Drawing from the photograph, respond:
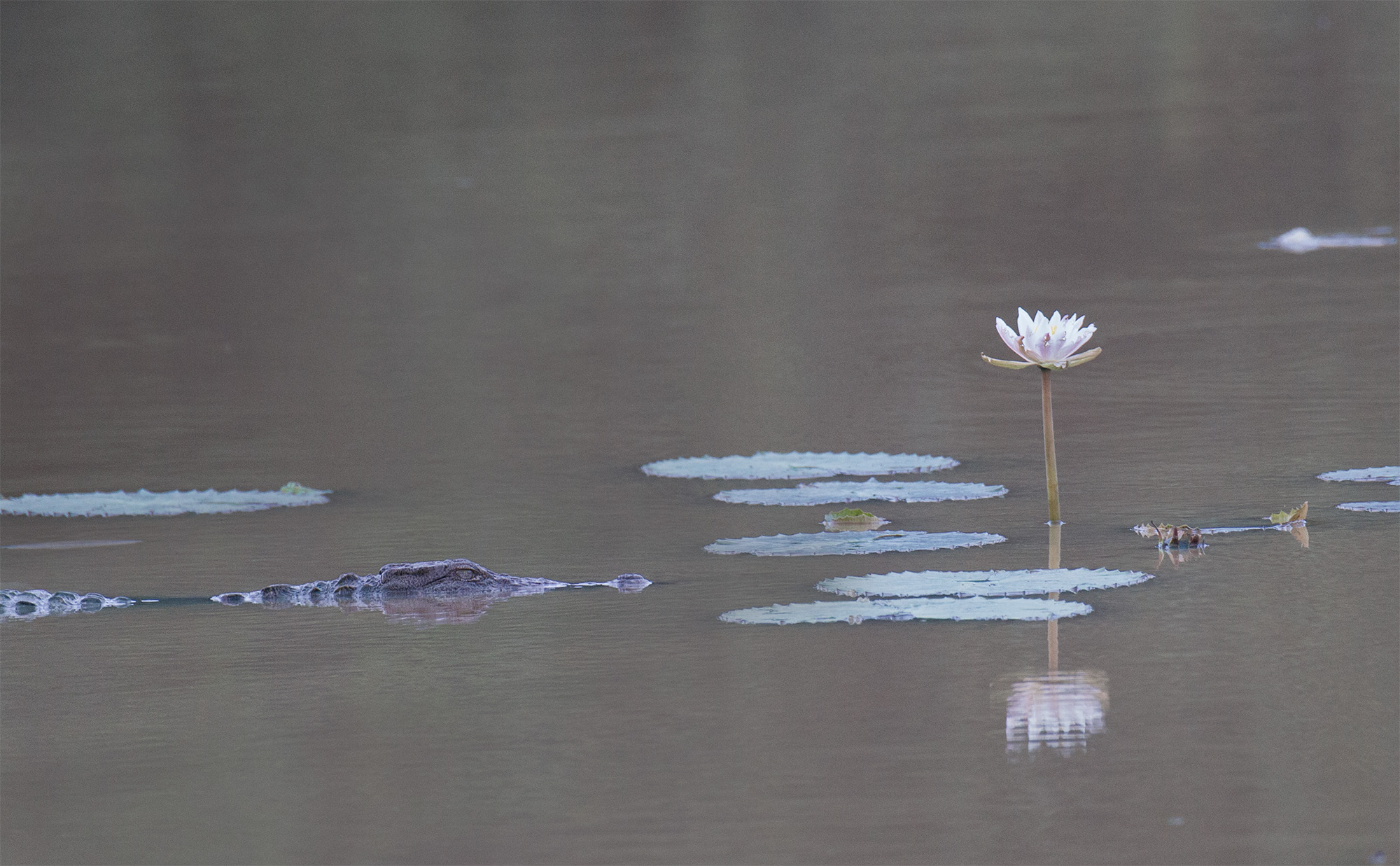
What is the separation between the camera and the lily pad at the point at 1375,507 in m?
3.96

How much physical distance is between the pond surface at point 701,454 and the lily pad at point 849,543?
0.21 ft

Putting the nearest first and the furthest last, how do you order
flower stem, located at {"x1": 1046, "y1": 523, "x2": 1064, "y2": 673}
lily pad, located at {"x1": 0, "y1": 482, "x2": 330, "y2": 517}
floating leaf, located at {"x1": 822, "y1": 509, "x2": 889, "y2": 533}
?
1. flower stem, located at {"x1": 1046, "y1": 523, "x2": 1064, "y2": 673}
2. floating leaf, located at {"x1": 822, "y1": 509, "x2": 889, "y2": 533}
3. lily pad, located at {"x1": 0, "y1": 482, "x2": 330, "y2": 517}

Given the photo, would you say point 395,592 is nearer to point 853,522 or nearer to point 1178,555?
point 853,522

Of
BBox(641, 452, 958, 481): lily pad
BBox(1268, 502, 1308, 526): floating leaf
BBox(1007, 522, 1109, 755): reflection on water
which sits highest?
BBox(641, 452, 958, 481): lily pad

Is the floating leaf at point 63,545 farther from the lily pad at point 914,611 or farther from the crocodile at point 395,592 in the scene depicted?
the lily pad at point 914,611

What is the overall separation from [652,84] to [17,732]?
1343cm

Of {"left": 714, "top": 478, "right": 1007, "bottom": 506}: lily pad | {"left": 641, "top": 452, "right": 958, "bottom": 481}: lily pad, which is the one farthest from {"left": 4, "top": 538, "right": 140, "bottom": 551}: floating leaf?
{"left": 714, "top": 478, "right": 1007, "bottom": 506}: lily pad

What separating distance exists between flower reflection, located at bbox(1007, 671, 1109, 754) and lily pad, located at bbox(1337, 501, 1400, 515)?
121cm


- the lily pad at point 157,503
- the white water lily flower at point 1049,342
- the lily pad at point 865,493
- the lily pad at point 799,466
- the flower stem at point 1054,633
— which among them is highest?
the white water lily flower at point 1049,342

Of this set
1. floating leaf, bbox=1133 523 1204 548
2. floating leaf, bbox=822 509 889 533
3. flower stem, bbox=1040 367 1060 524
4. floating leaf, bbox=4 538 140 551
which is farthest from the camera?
floating leaf, bbox=4 538 140 551

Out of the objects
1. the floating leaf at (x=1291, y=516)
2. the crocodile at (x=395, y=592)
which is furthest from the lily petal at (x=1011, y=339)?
the crocodile at (x=395, y=592)

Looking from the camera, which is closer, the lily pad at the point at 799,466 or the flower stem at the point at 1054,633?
the flower stem at the point at 1054,633

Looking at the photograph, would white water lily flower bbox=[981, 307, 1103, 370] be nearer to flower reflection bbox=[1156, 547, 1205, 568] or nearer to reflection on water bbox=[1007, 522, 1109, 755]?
flower reflection bbox=[1156, 547, 1205, 568]

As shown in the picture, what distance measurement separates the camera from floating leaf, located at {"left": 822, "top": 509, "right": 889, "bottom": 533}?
13.6 feet
